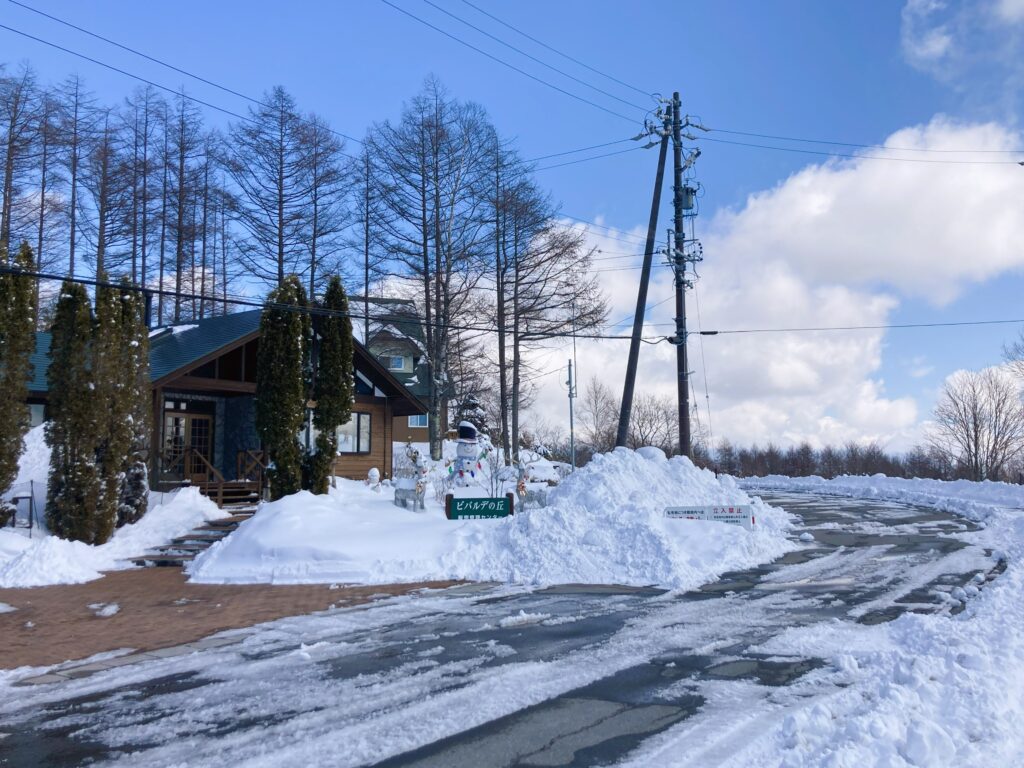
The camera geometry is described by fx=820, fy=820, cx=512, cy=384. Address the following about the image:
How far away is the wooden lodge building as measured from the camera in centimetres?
2294

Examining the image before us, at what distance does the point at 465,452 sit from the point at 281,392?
16.2 feet

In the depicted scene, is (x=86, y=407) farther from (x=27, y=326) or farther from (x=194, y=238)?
(x=194, y=238)

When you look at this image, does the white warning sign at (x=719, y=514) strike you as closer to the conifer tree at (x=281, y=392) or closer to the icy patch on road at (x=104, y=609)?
the conifer tree at (x=281, y=392)

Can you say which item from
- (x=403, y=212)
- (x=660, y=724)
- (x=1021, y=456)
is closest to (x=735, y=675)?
(x=660, y=724)

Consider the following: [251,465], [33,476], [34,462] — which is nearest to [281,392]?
[251,465]

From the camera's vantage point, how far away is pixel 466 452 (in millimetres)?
20406

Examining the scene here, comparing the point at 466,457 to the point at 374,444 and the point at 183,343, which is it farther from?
the point at 183,343

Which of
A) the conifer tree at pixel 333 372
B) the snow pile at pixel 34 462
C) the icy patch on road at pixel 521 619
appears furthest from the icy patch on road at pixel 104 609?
the conifer tree at pixel 333 372

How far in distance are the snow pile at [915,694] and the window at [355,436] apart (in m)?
21.7

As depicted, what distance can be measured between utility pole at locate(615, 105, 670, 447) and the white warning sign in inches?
223

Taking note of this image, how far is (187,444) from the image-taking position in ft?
83.8

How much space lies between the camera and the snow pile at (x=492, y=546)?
1405 cm

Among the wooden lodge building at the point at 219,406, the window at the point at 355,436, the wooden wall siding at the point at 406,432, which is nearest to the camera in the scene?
the wooden lodge building at the point at 219,406

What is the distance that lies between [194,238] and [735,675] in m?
37.9
